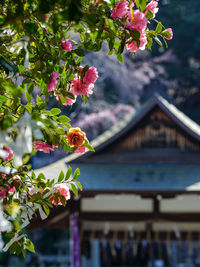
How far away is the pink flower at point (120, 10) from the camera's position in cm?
213

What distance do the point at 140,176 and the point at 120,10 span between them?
20.7 feet

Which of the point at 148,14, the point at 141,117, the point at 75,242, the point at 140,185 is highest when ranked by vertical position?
the point at 148,14

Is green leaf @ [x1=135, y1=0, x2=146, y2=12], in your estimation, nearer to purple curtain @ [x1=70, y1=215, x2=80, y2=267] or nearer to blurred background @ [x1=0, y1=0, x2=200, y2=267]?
blurred background @ [x1=0, y1=0, x2=200, y2=267]

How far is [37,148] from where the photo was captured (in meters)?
2.37

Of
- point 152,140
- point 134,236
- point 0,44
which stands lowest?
point 134,236

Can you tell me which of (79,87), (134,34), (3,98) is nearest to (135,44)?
(134,34)

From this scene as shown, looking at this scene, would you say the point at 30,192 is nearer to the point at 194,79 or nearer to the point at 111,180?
the point at 111,180

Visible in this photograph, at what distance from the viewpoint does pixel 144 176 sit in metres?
8.23

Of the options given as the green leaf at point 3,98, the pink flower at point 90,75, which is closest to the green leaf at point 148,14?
the pink flower at point 90,75

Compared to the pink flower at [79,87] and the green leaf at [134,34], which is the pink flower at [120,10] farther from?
the pink flower at [79,87]

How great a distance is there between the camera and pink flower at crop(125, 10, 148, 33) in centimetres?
212

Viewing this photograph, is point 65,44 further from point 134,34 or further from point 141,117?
point 141,117

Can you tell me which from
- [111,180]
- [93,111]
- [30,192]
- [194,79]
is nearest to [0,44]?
[30,192]

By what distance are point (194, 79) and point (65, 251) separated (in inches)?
378
